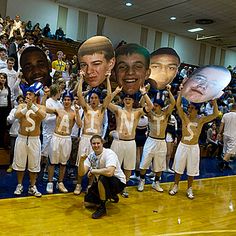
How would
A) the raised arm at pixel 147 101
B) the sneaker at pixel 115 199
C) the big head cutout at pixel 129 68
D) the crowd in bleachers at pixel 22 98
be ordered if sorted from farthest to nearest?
the crowd in bleachers at pixel 22 98, the big head cutout at pixel 129 68, the raised arm at pixel 147 101, the sneaker at pixel 115 199

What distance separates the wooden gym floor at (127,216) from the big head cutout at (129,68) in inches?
67.5

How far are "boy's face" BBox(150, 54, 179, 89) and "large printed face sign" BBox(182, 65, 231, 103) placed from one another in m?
0.35

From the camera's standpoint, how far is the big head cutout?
562 cm

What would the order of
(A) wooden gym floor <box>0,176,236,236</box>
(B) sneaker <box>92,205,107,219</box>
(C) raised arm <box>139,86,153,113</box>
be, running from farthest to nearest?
1. (C) raised arm <box>139,86,153,113</box>
2. (B) sneaker <box>92,205,107,219</box>
3. (A) wooden gym floor <box>0,176,236,236</box>

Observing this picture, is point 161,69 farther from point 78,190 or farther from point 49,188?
point 49,188

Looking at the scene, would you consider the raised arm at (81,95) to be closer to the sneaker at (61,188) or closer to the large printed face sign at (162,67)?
the sneaker at (61,188)

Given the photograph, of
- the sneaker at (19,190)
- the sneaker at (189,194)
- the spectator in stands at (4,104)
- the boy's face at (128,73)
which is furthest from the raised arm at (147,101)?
the spectator in stands at (4,104)

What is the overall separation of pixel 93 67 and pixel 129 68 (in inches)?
25.6

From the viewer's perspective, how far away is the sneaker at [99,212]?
4191 mm

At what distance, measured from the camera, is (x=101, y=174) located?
4316 millimetres

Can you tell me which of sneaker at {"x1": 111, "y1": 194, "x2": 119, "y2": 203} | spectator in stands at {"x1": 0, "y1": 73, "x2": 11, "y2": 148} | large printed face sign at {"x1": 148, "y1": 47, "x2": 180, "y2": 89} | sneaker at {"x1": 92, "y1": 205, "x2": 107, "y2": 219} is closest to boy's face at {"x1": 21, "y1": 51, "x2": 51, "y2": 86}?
spectator in stands at {"x1": 0, "y1": 73, "x2": 11, "y2": 148}

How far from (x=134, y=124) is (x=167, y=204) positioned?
1300 mm

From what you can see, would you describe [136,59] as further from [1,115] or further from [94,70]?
[1,115]

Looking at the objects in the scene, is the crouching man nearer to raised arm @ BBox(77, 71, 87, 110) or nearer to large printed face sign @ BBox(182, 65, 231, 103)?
raised arm @ BBox(77, 71, 87, 110)
